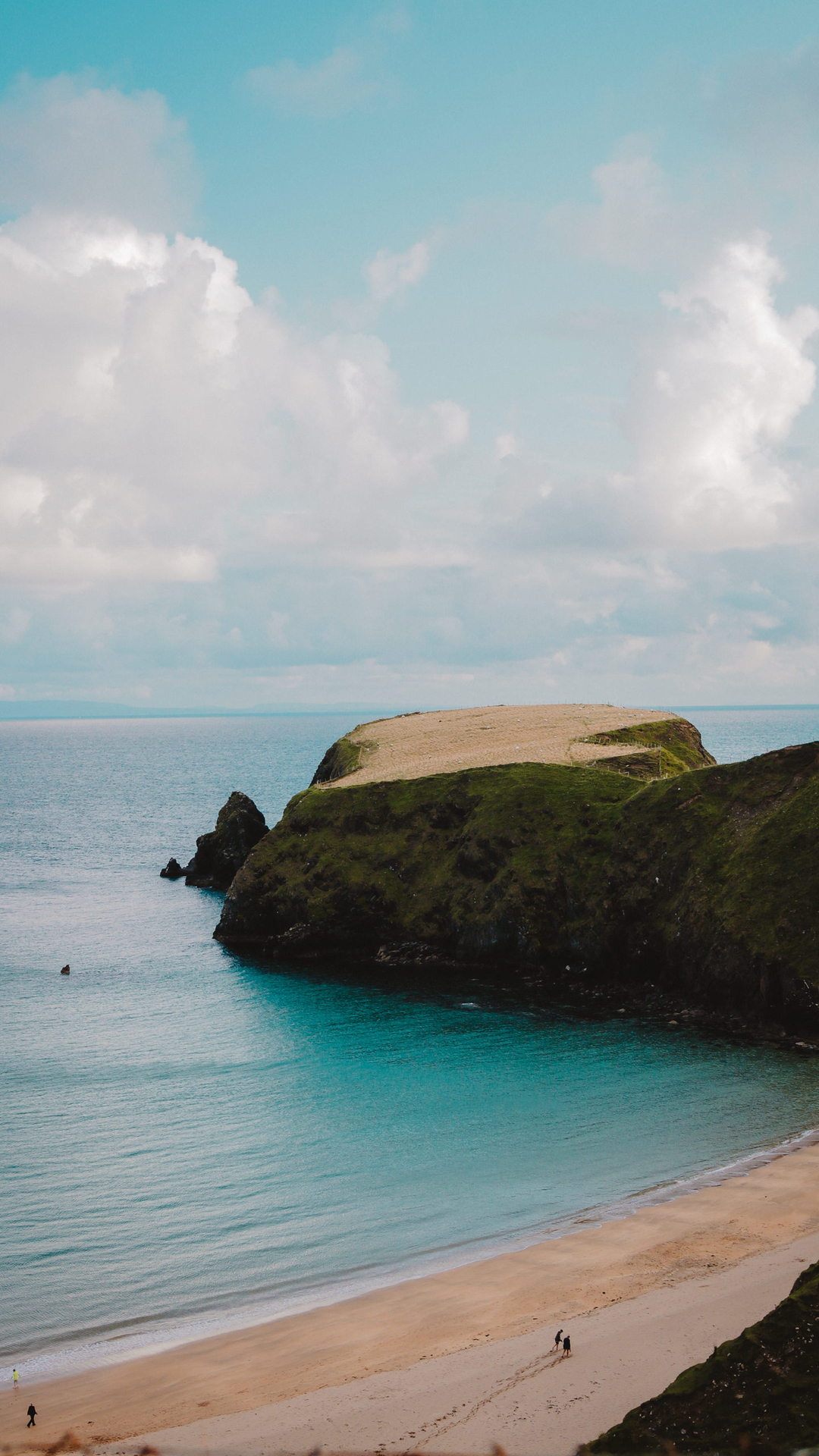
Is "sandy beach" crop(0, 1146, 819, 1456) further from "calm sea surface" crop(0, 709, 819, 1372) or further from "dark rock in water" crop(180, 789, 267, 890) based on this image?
"dark rock in water" crop(180, 789, 267, 890)

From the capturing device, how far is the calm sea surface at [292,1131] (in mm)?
28422

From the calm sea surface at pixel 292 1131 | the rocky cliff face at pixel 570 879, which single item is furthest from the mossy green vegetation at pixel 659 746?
the calm sea surface at pixel 292 1131

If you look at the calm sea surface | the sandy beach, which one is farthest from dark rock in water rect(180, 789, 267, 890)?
the sandy beach

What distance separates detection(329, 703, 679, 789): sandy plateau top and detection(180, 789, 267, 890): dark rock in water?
15.8m

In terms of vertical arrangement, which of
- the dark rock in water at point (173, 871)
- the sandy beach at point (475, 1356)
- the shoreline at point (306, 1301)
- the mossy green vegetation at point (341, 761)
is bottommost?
the dark rock in water at point (173, 871)

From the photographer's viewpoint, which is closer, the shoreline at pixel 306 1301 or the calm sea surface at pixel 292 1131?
the shoreline at pixel 306 1301

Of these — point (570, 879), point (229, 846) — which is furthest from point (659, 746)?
point (229, 846)

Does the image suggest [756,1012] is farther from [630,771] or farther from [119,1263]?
[119,1263]

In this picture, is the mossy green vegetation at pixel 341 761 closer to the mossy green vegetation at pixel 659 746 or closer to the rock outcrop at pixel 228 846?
the rock outcrop at pixel 228 846

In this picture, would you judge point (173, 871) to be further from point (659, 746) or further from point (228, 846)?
point (659, 746)

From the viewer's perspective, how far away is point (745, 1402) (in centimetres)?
1357

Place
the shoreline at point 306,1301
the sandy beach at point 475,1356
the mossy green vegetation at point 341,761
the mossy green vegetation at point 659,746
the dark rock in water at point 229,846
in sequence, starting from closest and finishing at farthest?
1. the sandy beach at point 475,1356
2. the shoreline at point 306,1301
3. the mossy green vegetation at point 659,746
4. the mossy green vegetation at point 341,761
5. the dark rock in water at point 229,846

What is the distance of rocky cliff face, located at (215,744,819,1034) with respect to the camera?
54375 mm

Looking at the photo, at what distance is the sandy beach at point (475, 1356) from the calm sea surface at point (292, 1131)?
91.2 inches
